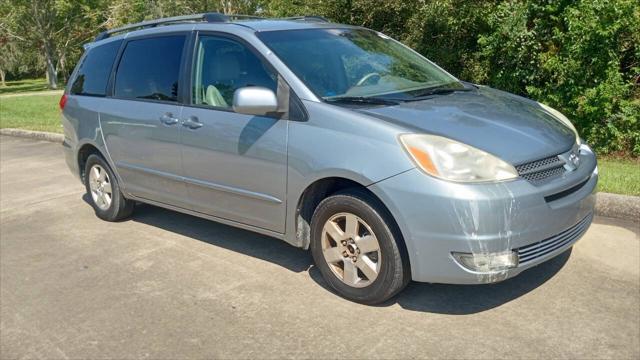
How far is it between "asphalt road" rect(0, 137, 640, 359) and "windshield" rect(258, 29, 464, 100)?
1.39 metres

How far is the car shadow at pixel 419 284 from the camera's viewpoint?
383 centimetres

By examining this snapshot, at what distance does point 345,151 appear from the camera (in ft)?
12.1

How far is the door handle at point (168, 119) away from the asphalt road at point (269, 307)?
43.2 inches

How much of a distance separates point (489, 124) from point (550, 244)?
81 centimetres

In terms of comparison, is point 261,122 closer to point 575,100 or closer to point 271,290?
point 271,290

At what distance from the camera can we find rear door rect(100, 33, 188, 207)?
4.94 m

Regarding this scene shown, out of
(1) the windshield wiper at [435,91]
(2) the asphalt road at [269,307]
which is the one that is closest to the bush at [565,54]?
(2) the asphalt road at [269,307]

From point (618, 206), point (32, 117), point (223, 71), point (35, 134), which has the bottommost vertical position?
point (32, 117)

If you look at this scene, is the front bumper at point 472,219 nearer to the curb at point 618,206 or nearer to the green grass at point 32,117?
the curb at point 618,206

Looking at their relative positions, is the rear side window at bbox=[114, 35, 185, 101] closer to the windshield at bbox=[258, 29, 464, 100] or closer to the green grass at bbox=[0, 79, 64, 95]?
the windshield at bbox=[258, 29, 464, 100]

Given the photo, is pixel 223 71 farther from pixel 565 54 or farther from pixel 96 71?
pixel 565 54

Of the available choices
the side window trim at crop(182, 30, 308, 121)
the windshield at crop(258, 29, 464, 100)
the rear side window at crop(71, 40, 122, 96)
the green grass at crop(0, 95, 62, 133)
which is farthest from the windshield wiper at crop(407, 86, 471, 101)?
the green grass at crop(0, 95, 62, 133)

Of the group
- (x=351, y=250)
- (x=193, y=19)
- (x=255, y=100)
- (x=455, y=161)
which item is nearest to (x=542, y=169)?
(x=455, y=161)

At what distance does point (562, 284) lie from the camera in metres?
4.02
